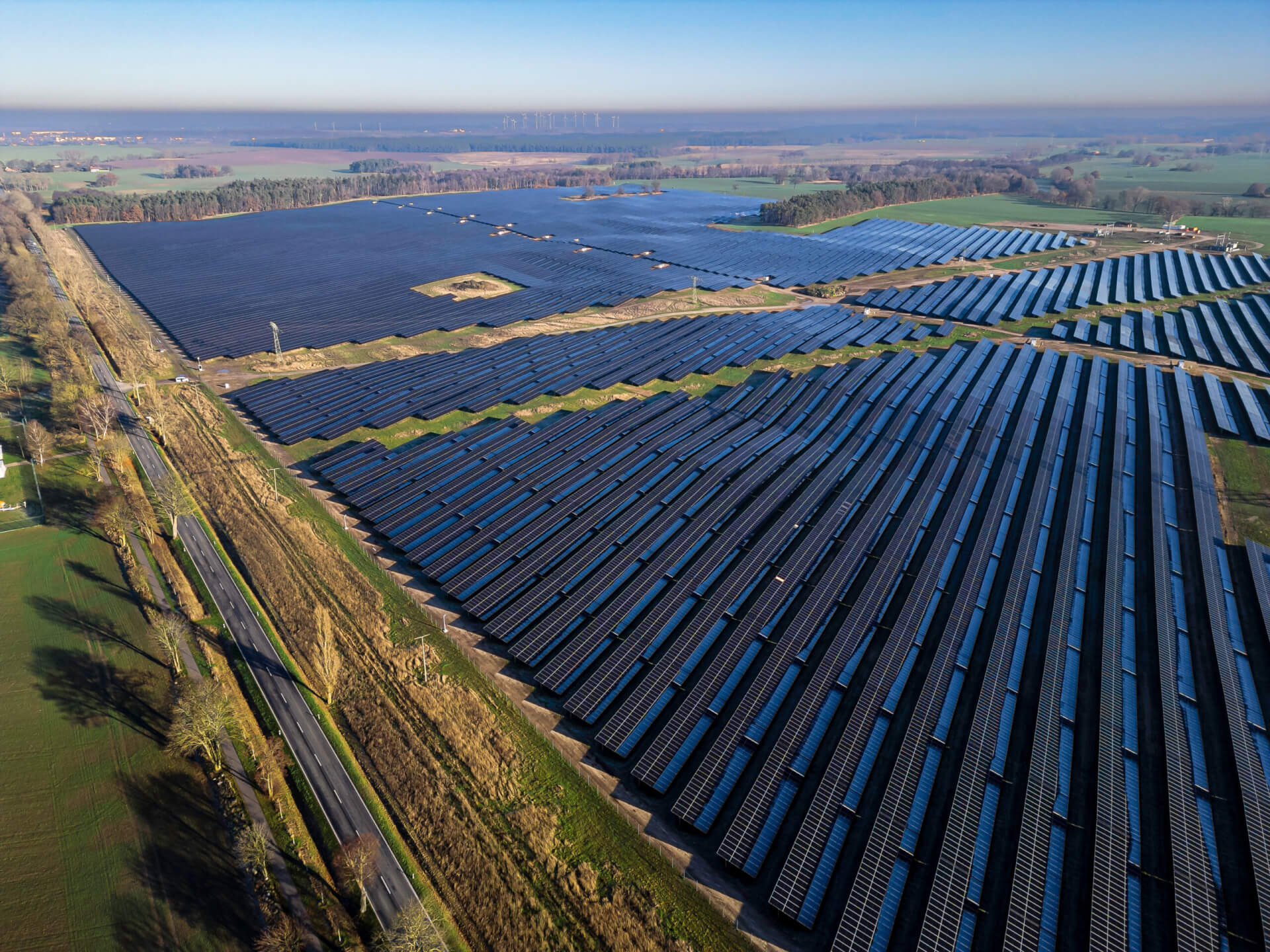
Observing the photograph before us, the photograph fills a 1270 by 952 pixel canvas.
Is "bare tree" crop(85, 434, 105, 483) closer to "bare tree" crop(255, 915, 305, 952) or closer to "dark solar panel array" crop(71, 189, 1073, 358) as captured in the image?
"dark solar panel array" crop(71, 189, 1073, 358)

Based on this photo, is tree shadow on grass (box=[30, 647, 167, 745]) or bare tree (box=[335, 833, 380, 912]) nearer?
bare tree (box=[335, 833, 380, 912])

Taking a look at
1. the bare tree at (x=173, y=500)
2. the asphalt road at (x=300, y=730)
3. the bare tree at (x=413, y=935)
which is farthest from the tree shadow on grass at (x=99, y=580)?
the bare tree at (x=413, y=935)

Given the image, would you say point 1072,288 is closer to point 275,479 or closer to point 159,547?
point 275,479

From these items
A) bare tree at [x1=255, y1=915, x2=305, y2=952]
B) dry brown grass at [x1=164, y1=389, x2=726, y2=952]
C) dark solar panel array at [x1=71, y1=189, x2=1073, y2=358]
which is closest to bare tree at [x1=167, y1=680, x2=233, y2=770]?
dry brown grass at [x1=164, y1=389, x2=726, y2=952]

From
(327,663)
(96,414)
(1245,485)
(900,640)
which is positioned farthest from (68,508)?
(1245,485)

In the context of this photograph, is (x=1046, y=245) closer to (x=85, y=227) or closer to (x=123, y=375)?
(x=123, y=375)

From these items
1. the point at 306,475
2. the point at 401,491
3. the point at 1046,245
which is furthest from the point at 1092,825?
the point at 1046,245

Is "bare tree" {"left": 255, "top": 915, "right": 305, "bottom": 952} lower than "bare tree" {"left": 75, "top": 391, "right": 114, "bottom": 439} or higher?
lower
